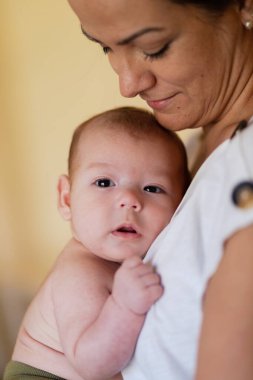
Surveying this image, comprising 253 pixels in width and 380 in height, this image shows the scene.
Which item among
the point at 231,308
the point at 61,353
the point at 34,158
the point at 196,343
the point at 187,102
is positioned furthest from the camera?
the point at 34,158

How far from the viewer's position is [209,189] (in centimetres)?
72

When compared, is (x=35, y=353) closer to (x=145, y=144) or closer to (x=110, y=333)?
(x=110, y=333)

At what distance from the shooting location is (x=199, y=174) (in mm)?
854

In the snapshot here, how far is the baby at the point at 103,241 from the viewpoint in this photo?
2.85 ft

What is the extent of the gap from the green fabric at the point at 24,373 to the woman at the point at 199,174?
219 mm

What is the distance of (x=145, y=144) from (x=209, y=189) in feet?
1.09

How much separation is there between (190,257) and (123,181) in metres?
0.30

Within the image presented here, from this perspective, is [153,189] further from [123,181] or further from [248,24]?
[248,24]

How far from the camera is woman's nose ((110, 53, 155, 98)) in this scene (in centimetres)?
86

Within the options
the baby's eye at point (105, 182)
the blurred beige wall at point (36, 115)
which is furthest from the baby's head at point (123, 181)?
the blurred beige wall at point (36, 115)

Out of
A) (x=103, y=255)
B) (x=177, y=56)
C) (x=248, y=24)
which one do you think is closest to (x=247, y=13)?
(x=248, y=24)

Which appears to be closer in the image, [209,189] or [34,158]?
Answer: [209,189]

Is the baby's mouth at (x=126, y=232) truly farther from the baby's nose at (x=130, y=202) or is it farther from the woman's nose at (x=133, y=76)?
the woman's nose at (x=133, y=76)

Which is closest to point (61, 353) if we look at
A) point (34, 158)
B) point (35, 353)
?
point (35, 353)
